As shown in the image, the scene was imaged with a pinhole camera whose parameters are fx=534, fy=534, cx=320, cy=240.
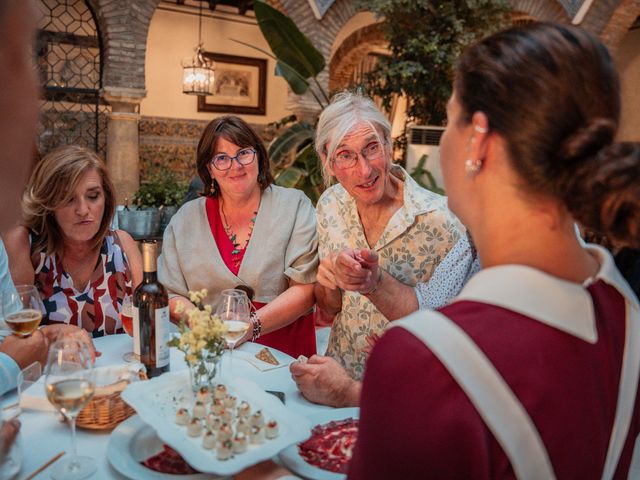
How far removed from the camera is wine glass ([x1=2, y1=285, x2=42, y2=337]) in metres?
1.75

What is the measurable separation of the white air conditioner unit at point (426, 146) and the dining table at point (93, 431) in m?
5.74

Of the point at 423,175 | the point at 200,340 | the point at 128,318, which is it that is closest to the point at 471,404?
Result: the point at 200,340

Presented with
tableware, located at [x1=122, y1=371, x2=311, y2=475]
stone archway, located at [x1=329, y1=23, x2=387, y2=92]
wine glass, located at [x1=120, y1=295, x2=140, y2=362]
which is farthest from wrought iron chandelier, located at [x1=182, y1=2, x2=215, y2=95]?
tableware, located at [x1=122, y1=371, x2=311, y2=475]

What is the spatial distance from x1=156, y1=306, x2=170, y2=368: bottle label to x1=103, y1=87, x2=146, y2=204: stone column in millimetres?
6695

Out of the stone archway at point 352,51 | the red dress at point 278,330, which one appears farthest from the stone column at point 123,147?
the red dress at point 278,330

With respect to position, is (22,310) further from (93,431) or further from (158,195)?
(158,195)

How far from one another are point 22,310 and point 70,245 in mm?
781

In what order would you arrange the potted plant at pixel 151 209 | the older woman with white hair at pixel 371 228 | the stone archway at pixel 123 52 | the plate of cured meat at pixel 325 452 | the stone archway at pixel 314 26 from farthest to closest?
the stone archway at pixel 314 26 < the stone archway at pixel 123 52 < the potted plant at pixel 151 209 < the older woman with white hair at pixel 371 228 < the plate of cured meat at pixel 325 452

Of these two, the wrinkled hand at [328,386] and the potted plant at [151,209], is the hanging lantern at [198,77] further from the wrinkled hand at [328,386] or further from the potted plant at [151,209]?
the wrinkled hand at [328,386]

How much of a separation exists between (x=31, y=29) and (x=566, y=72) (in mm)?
772

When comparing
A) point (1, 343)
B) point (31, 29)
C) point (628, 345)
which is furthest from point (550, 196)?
point (1, 343)

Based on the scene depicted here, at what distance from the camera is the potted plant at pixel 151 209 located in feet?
18.9

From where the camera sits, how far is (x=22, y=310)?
5.84 feet

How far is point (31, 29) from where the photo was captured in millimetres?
672
